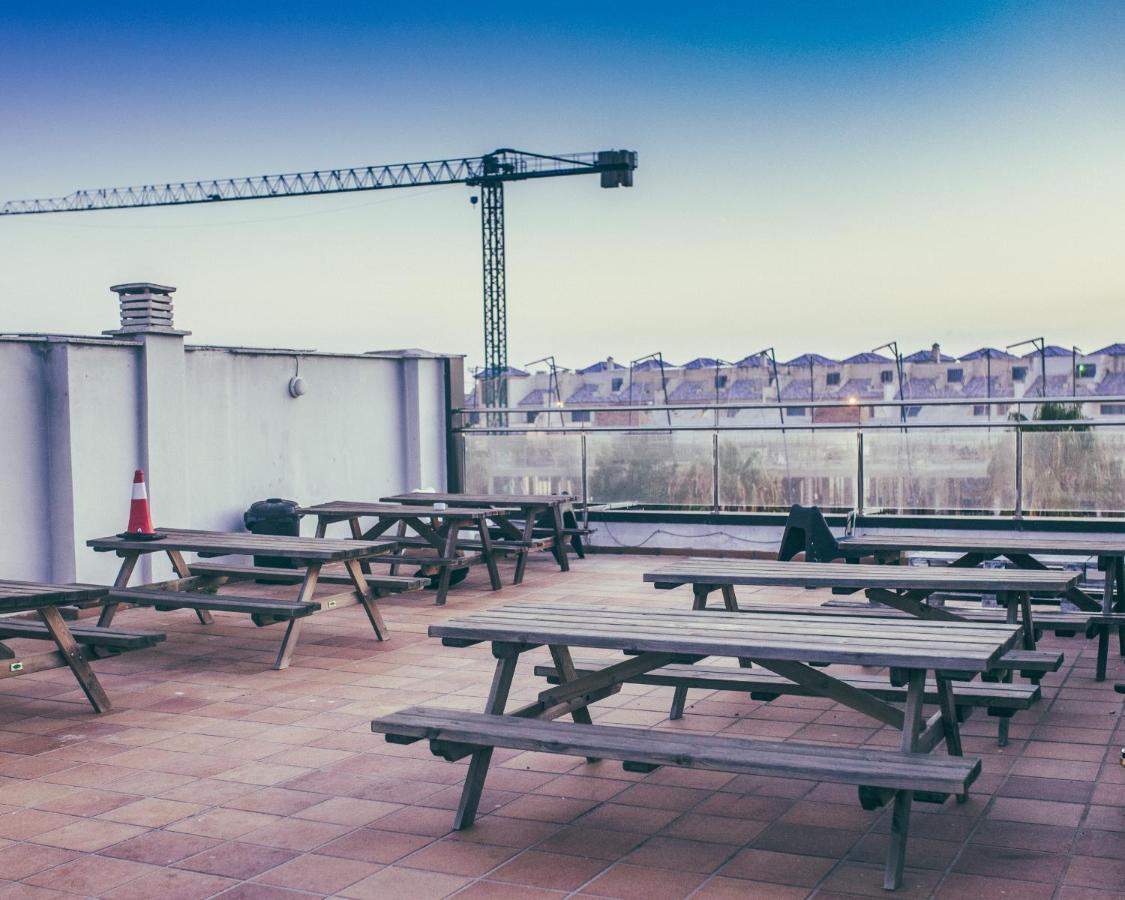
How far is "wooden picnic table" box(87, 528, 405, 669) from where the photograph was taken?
607cm

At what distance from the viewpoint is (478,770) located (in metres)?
3.61

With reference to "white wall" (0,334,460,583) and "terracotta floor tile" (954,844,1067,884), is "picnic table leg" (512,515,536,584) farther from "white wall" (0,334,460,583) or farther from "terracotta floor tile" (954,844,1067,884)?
"terracotta floor tile" (954,844,1067,884)

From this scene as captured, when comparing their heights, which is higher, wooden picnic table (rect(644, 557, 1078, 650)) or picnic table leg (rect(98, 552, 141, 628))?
wooden picnic table (rect(644, 557, 1078, 650))

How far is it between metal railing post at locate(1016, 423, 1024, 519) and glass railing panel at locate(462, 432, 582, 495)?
3905mm

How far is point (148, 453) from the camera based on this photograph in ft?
27.5

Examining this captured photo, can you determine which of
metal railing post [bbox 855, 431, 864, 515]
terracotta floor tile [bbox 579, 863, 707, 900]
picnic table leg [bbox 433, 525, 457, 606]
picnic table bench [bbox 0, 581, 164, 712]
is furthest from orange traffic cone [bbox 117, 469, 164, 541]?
metal railing post [bbox 855, 431, 864, 515]

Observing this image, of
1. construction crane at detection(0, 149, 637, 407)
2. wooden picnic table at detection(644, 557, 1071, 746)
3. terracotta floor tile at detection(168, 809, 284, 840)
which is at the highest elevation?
construction crane at detection(0, 149, 637, 407)

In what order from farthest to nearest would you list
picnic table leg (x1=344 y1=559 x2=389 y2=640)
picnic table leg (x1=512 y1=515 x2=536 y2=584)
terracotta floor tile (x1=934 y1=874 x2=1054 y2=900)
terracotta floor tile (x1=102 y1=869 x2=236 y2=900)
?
picnic table leg (x1=512 y1=515 x2=536 y2=584), picnic table leg (x1=344 y1=559 x2=389 y2=640), terracotta floor tile (x1=102 y1=869 x2=236 y2=900), terracotta floor tile (x1=934 y1=874 x2=1054 y2=900)

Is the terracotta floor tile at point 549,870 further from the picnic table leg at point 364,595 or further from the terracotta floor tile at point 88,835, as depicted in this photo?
the picnic table leg at point 364,595

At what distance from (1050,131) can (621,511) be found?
32.4 feet

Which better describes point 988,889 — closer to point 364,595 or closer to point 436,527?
point 364,595

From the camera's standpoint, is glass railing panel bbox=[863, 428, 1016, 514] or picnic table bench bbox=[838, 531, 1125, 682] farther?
glass railing panel bbox=[863, 428, 1016, 514]

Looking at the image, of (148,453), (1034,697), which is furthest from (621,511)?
(1034,697)

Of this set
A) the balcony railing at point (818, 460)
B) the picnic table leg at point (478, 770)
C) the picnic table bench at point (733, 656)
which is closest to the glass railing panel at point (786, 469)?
the balcony railing at point (818, 460)
